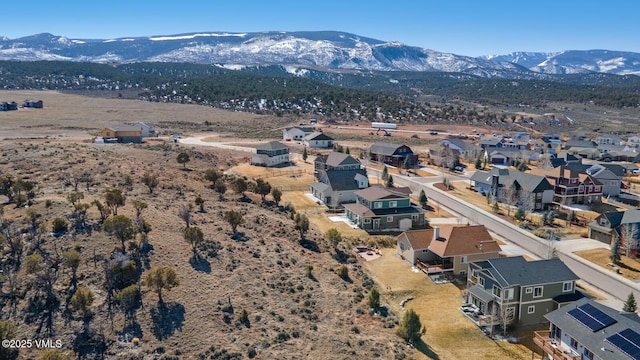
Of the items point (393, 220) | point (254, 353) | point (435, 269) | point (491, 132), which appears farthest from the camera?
point (491, 132)

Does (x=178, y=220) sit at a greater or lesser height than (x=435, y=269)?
greater

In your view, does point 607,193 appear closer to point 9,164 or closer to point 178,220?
point 178,220

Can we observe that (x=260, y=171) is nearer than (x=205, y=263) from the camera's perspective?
No

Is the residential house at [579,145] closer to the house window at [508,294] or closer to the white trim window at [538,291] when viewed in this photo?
the white trim window at [538,291]

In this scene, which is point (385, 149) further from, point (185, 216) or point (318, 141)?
point (185, 216)

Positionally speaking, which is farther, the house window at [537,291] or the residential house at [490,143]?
the residential house at [490,143]

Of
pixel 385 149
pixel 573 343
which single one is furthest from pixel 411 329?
pixel 385 149

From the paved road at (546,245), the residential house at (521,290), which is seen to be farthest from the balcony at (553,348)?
the paved road at (546,245)

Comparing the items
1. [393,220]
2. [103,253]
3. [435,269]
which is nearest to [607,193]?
[393,220]
